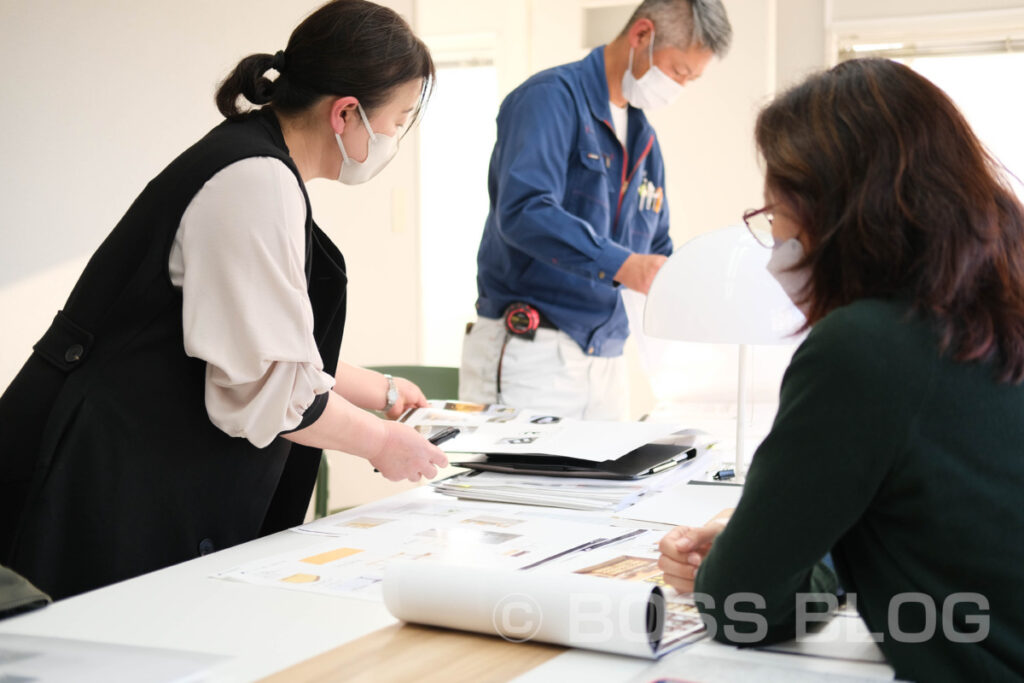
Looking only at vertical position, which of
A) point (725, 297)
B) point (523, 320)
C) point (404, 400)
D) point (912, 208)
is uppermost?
point (912, 208)

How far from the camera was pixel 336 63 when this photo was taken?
4.98ft

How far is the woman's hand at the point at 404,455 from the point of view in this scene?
5.03 ft

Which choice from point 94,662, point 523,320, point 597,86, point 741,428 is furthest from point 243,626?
point 597,86

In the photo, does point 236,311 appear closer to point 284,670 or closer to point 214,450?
point 214,450

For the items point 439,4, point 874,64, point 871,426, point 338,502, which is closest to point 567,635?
point 871,426

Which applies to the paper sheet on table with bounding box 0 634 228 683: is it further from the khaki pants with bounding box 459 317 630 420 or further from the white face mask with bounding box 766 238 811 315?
the khaki pants with bounding box 459 317 630 420

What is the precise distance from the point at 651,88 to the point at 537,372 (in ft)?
2.53

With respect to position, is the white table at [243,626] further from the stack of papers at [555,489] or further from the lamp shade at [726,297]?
the lamp shade at [726,297]

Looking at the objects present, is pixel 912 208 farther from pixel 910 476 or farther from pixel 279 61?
pixel 279 61

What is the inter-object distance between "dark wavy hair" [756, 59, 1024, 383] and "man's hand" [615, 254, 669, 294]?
1.24 meters

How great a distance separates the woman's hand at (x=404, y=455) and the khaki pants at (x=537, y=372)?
88 cm

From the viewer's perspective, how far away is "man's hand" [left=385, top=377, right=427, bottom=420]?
1.91 meters

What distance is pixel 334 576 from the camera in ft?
3.97

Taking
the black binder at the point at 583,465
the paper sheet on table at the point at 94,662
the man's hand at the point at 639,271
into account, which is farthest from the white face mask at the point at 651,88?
the paper sheet on table at the point at 94,662
